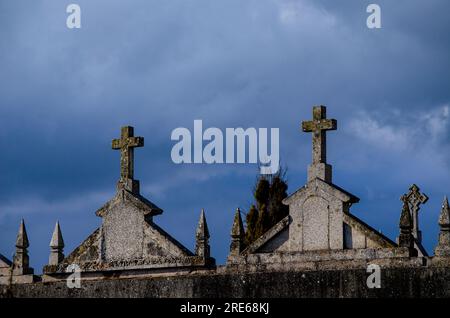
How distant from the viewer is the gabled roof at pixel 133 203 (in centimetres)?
2170

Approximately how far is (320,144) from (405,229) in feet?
7.40

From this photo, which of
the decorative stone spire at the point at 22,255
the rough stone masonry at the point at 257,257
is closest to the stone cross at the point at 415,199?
the rough stone masonry at the point at 257,257

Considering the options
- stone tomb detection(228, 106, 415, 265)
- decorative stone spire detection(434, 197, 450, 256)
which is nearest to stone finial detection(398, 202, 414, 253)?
stone tomb detection(228, 106, 415, 265)

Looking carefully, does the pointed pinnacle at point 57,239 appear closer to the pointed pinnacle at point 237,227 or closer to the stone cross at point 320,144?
the pointed pinnacle at point 237,227

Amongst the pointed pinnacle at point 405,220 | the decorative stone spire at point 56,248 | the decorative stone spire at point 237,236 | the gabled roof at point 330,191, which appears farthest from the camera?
the decorative stone spire at point 56,248

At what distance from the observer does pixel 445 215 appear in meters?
19.1

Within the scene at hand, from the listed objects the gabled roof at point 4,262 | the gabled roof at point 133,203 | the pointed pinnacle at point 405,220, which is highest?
the gabled roof at point 133,203

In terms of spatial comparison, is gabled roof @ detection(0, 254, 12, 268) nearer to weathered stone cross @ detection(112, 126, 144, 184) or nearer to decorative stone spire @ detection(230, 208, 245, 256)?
weathered stone cross @ detection(112, 126, 144, 184)

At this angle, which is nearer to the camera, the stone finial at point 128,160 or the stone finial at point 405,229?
the stone finial at point 405,229

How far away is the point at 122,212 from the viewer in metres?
22.1

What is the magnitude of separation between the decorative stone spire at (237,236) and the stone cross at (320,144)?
4.65 feet

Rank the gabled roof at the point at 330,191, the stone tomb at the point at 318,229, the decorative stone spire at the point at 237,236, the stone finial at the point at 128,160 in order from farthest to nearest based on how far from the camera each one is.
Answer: the stone finial at the point at 128,160, the decorative stone spire at the point at 237,236, the gabled roof at the point at 330,191, the stone tomb at the point at 318,229

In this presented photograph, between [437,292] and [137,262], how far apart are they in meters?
5.72
